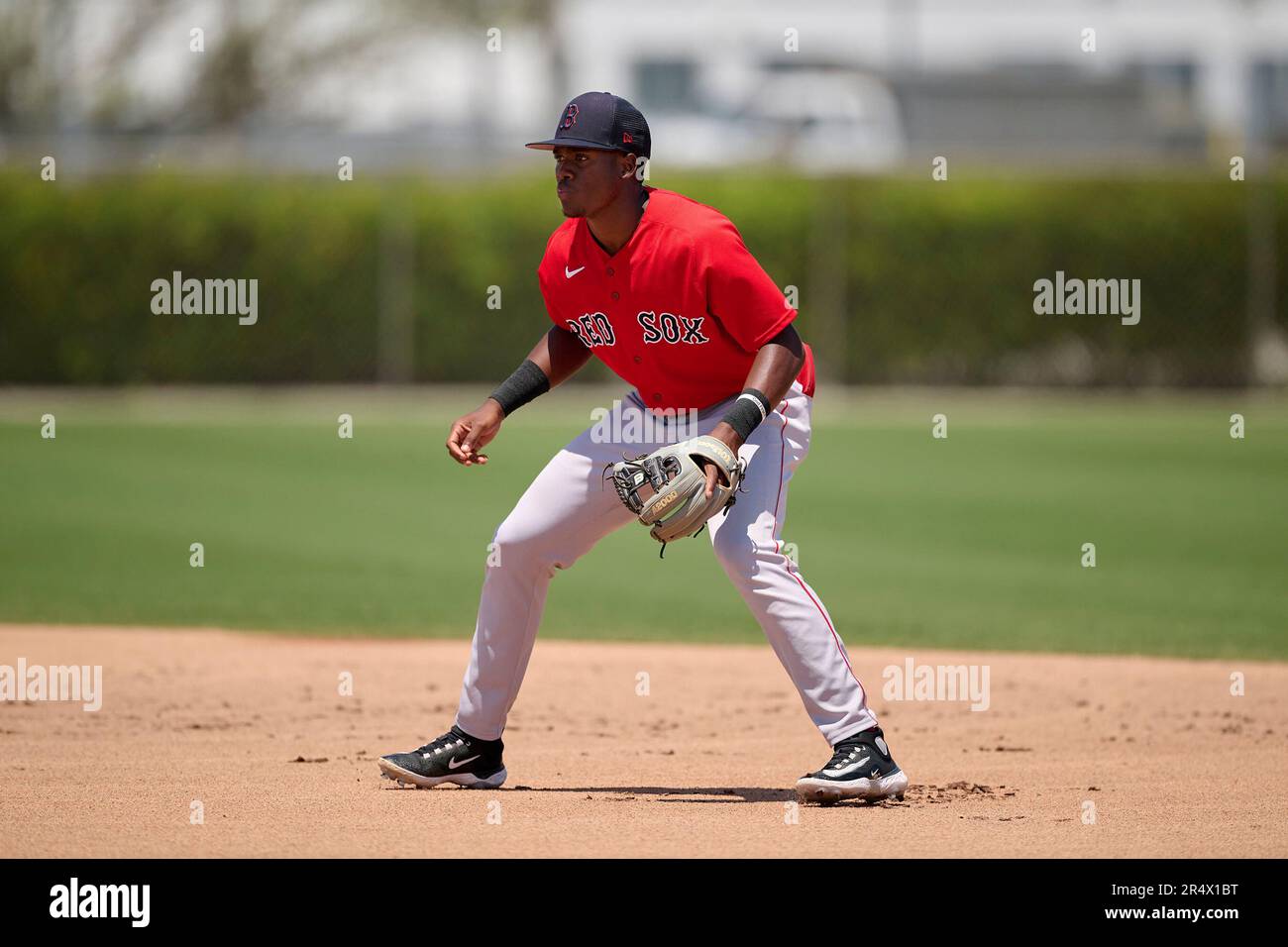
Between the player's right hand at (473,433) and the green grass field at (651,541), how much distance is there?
335 cm

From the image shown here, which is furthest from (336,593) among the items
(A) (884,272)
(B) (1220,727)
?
(A) (884,272)

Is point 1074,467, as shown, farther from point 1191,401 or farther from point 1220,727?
point 1220,727

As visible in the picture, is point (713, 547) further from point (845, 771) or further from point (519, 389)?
point (519, 389)

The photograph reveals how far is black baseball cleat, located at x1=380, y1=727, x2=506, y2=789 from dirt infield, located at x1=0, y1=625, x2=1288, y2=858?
0.21 ft

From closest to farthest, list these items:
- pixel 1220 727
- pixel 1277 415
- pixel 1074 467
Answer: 1. pixel 1220 727
2. pixel 1074 467
3. pixel 1277 415

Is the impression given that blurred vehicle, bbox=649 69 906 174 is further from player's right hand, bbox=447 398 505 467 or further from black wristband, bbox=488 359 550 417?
player's right hand, bbox=447 398 505 467

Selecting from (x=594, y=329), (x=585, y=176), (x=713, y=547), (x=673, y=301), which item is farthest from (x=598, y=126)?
(x=713, y=547)

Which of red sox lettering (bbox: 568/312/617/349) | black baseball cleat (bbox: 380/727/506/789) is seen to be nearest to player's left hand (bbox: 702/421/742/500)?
red sox lettering (bbox: 568/312/617/349)

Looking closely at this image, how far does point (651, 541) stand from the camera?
12281mm

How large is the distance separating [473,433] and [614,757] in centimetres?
137

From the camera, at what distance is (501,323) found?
2081 cm

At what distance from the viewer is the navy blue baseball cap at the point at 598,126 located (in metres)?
5.11

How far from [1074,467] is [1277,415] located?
5635 millimetres

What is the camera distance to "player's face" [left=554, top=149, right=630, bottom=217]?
16.9 ft
